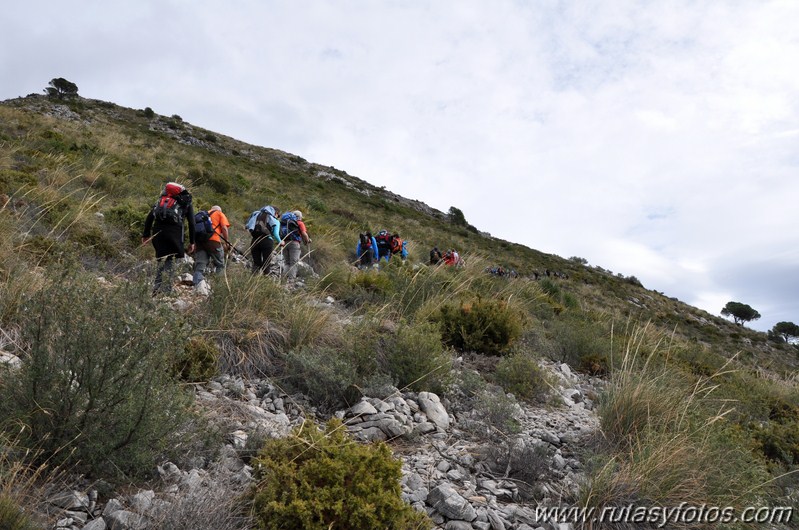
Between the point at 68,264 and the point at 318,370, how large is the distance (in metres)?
1.81

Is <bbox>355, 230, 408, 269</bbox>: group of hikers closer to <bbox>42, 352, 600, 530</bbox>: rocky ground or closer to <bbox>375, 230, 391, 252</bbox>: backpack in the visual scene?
<bbox>375, 230, 391, 252</bbox>: backpack

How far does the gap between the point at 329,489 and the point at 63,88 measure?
161 feet

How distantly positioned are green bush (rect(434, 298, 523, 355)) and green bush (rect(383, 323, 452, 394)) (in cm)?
125

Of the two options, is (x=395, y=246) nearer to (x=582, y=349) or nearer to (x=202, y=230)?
(x=202, y=230)

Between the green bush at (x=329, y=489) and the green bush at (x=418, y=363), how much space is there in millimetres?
1553

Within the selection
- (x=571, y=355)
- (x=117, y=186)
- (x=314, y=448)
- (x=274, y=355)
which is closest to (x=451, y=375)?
(x=274, y=355)

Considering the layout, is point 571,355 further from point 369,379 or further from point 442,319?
point 369,379

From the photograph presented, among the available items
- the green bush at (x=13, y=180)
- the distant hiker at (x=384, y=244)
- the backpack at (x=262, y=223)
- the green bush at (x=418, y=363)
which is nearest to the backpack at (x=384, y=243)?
the distant hiker at (x=384, y=244)

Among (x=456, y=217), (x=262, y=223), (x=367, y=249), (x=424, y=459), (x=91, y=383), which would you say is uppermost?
(x=456, y=217)

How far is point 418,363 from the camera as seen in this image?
3.90 meters

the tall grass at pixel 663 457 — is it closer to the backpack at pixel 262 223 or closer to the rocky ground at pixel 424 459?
the rocky ground at pixel 424 459

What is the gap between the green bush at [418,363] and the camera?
3864mm

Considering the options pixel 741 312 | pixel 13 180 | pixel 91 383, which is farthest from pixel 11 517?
pixel 741 312

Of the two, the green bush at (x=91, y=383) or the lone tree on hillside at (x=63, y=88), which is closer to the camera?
the green bush at (x=91, y=383)
